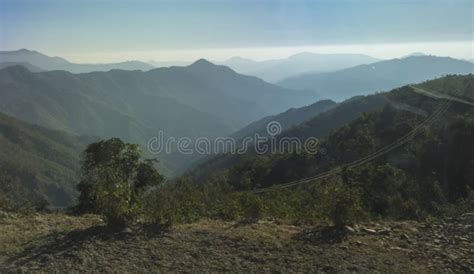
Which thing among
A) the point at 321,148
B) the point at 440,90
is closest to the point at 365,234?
the point at 321,148

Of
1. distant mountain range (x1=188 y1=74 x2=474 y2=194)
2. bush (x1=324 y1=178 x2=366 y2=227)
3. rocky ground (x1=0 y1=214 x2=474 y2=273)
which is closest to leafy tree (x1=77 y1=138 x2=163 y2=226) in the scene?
rocky ground (x1=0 y1=214 x2=474 y2=273)

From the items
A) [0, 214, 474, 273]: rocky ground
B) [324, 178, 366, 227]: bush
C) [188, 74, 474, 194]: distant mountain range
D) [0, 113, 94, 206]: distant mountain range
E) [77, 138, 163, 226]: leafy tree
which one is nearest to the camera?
[0, 214, 474, 273]: rocky ground

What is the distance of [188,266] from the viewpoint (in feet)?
18.0

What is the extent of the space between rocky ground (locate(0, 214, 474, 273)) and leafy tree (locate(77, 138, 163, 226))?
35 centimetres

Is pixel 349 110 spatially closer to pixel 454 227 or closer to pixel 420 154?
pixel 420 154

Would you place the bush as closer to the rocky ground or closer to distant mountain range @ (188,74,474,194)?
the rocky ground

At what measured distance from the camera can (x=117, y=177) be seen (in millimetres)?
7094

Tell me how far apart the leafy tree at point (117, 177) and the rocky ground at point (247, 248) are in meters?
0.35

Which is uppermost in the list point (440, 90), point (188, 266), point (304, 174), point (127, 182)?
point (440, 90)

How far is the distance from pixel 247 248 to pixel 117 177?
257cm

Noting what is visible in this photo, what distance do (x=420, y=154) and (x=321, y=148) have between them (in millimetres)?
14603

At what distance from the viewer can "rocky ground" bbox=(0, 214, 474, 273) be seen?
5438mm

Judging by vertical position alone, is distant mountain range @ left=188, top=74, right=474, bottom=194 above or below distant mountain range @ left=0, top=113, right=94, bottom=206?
above

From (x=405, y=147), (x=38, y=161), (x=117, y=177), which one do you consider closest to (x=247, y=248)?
(x=117, y=177)
